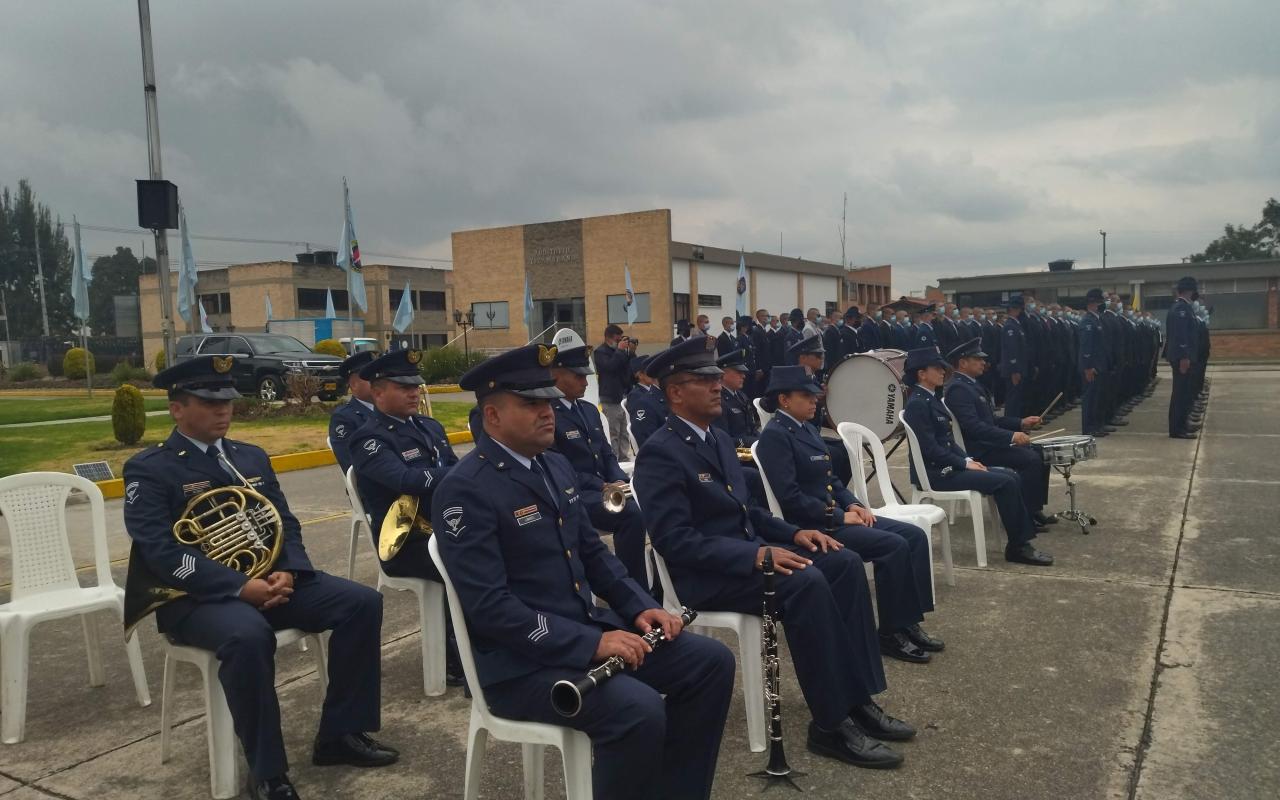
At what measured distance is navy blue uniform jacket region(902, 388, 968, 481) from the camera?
→ 6.31 m

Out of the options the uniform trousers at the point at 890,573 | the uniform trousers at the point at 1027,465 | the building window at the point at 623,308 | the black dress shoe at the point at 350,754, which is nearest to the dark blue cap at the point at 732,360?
the uniform trousers at the point at 890,573

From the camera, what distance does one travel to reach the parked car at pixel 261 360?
67.5ft

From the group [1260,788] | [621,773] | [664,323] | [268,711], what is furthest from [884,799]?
[664,323]

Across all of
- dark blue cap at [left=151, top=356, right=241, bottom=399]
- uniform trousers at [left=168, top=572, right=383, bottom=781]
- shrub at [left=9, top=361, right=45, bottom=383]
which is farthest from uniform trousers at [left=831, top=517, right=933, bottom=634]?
shrub at [left=9, top=361, right=45, bottom=383]

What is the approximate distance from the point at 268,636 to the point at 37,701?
1924mm

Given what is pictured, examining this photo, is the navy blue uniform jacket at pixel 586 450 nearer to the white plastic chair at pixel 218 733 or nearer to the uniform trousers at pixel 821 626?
the uniform trousers at pixel 821 626

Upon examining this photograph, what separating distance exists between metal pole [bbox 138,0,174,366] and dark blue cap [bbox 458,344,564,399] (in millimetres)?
7922

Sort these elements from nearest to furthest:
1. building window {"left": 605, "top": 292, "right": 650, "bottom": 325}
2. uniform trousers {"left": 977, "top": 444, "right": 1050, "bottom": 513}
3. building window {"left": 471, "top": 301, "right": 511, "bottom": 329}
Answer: uniform trousers {"left": 977, "top": 444, "right": 1050, "bottom": 513} < building window {"left": 605, "top": 292, "right": 650, "bottom": 325} < building window {"left": 471, "top": 301, "right": 511, "bottom": 329}

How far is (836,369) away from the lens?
8.88 meters

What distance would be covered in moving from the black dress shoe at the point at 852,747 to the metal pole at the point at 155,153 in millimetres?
8609

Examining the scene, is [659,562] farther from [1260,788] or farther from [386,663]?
[1260,788]

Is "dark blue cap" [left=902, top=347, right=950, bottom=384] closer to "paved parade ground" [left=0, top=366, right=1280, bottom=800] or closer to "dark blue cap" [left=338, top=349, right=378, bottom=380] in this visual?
"paved parade ground" [left=0, top=366, right=1280, bottom=800]

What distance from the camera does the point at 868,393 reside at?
341 inches

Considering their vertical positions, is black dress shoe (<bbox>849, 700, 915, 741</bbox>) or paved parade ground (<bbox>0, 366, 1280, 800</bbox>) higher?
black dress shoe (<bbox>849, 700, 915, 741</bbox>)
